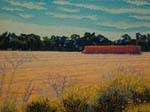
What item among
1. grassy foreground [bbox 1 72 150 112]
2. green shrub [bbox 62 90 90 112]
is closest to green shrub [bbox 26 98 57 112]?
grassy foreground [bbox 1 72 150 112]

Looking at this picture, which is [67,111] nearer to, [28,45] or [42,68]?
[42,68]

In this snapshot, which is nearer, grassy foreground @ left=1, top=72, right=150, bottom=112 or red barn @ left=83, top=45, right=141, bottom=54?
grassy foreground @ left=1, top=72, right=150, bottom=112

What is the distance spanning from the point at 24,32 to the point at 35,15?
73 cm

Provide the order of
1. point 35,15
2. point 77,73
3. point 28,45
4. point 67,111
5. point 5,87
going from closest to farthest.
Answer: point 67,111 → point 5,87 → point 77,73 → point 35,15 → point 28,45

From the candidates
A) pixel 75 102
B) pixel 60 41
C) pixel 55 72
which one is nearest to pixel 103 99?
pixel 75 102

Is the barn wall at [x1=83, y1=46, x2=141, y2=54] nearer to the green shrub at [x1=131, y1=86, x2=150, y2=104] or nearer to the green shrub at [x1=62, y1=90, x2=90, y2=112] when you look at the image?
the green shrub at [x1=131, y1=86, x2=150, y2=104]

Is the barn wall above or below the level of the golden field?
above

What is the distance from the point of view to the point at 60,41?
970 centimetres

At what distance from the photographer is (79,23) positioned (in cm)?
849

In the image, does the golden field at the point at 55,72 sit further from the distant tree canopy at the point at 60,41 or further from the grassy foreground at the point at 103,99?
the grassy foreground at the point at 103,99

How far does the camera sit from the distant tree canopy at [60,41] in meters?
9.34

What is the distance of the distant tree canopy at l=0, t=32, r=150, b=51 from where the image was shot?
30.7 ft

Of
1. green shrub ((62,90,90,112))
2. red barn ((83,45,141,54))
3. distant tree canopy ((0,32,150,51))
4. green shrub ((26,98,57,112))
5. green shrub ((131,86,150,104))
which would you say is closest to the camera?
green shrub ((26,98,57,112))

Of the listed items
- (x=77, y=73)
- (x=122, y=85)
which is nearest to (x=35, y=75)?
(x=77, y=73)
